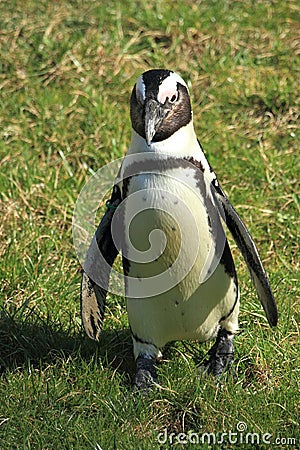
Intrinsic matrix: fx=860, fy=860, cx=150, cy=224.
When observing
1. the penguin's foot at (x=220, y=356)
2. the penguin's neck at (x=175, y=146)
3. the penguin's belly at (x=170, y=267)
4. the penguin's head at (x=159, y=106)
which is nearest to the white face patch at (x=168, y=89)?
the penguin's head at (x=159, y=106)

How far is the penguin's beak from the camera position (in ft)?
9.34

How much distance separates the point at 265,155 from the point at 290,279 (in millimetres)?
1078

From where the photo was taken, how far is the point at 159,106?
291 centimetres

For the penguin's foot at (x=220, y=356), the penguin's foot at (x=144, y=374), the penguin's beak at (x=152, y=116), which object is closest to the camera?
the penguin's beak at (x=152, y=116)

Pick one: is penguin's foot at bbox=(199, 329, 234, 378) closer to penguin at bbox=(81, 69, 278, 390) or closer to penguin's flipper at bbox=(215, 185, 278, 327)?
penguin at bbox=(81, 69, 278, 390)

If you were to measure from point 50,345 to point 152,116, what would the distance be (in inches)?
41.0

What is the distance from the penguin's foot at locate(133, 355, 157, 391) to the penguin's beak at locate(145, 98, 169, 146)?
85cm

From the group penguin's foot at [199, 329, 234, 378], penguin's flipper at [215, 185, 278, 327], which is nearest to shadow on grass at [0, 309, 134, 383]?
penguin's foot at [199, 329, 234, 378]

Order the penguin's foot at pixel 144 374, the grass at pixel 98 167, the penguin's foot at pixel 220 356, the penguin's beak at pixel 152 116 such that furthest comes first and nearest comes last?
the penguin's foot at pixel 220 356 < the penguin's foot at pixel 144 374 < the grass at pixel 98 167 < the penguin's beak at pixel 152 116

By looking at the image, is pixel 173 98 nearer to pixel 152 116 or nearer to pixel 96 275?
pixel 152 116

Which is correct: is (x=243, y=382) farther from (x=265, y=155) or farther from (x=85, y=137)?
(x=85, y=137)

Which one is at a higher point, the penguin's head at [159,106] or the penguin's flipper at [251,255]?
the penguin's head at [159,106]

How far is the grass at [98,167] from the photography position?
2.95 meters

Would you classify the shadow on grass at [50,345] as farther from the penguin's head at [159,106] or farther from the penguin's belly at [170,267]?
the penguin's head at [159,106]
